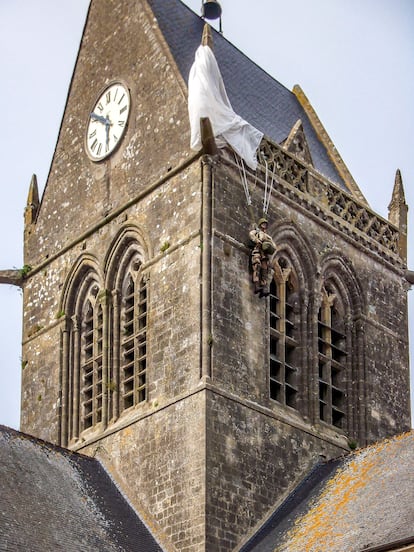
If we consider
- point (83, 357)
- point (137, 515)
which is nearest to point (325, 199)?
point (83, 357)

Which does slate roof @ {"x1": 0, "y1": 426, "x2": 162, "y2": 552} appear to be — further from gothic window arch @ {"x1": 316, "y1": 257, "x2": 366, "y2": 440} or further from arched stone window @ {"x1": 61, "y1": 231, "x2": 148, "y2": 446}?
gothic window arch @ {"x1": 316, "y1": 257, "x2": 366, "y2": 440}

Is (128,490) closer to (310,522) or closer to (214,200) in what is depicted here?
(310,522)

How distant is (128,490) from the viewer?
30344mm

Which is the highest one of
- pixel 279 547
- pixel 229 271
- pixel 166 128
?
pixel 166 128

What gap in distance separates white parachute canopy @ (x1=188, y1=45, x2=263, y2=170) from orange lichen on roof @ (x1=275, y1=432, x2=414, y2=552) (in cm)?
632

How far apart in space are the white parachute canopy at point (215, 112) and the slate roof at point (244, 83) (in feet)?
3.01

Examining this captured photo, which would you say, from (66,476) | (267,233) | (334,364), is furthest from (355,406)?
(66,476)

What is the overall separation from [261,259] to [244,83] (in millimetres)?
6486

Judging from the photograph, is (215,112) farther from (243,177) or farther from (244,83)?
(244,83)

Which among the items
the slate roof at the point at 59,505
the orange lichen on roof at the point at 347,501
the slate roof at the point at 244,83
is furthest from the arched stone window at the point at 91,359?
the orange lichen on roof at the point at 347,501

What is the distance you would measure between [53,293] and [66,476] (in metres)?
5.81

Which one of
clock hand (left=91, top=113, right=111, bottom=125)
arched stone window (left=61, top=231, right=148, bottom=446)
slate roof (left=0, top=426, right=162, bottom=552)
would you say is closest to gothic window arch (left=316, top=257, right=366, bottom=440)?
arched stone window (left=61, top=231, right=148, bottom=446)

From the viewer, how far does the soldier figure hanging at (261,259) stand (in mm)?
30812

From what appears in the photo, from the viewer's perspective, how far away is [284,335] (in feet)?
105
